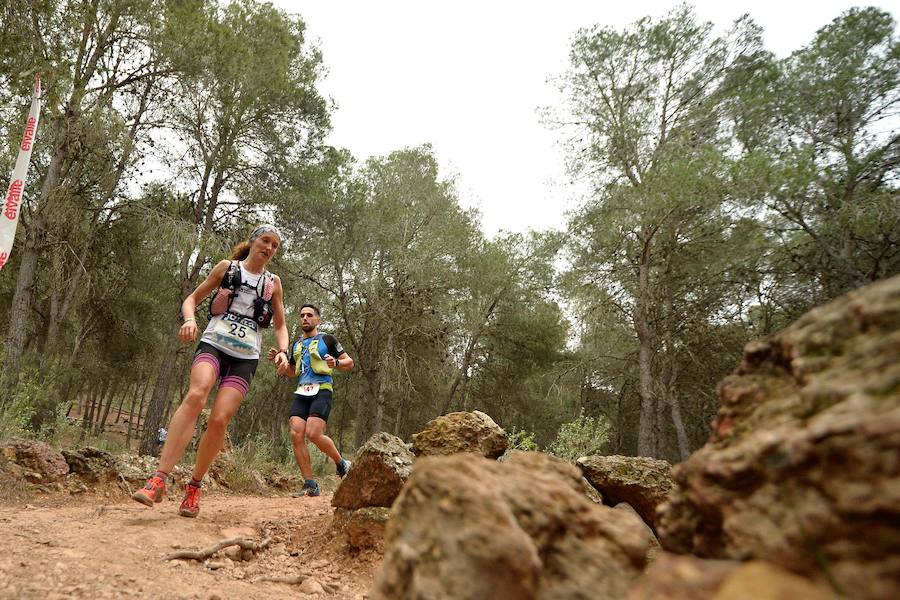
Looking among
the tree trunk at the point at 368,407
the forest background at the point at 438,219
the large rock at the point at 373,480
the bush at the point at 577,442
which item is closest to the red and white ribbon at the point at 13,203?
the forest background at the point at 438,219

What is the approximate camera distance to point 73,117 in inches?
300

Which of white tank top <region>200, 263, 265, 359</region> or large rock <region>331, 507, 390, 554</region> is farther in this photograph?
white tank top <region>200, 263, 265, 359</region>

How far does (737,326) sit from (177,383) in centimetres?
2269

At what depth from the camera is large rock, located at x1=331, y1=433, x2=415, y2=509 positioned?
10.6 feet

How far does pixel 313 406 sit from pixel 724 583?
4.87m

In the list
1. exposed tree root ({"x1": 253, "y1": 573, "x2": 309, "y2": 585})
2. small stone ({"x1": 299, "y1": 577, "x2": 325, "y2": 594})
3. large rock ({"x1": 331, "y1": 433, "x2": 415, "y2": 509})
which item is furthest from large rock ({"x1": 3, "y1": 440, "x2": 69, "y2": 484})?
small stone ({"x1": 299, "y1": 577, "x2": 325, "y2": 594})

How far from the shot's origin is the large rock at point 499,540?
0.86 metres

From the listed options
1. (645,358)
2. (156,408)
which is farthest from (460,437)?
(645,358)

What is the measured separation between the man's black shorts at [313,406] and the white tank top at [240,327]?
166cm

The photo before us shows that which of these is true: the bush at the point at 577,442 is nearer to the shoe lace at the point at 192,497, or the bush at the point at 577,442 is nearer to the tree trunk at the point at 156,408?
the shoe lace at the point at 192,497

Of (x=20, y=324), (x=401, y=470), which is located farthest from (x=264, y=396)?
(x=401, y=470)

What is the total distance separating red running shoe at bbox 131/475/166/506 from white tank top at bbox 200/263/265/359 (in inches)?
35.9

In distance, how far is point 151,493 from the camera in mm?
2891

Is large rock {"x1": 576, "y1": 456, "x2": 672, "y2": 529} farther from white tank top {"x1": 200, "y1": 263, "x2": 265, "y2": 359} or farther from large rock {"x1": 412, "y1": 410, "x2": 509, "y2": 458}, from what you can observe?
white tank top {"x1": 200, "y1": 263, "x2": 265, "y2": 359}
